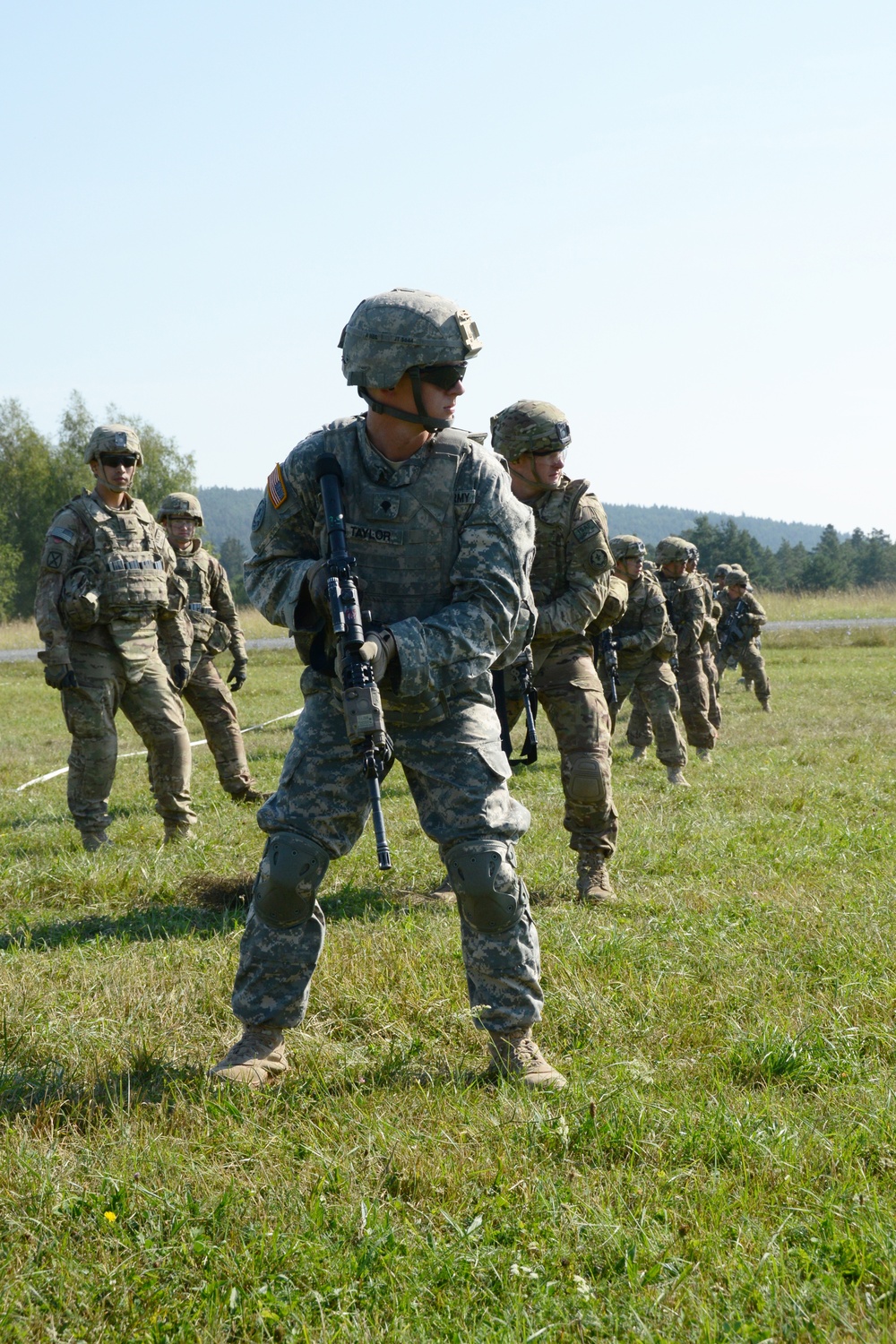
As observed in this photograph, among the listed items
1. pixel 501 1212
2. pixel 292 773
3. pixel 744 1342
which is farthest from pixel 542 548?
pixel 744 1342

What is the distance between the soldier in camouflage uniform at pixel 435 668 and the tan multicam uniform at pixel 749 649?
1361 cm

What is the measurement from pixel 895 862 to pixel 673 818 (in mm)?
2118

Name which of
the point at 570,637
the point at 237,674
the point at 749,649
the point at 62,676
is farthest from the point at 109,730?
the point at 749,649

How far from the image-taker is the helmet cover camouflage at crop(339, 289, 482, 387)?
374 cm

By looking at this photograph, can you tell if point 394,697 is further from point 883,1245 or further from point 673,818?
point 673,818

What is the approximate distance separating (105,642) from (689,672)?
23.0 ft

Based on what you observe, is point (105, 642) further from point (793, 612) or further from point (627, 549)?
point (793, 612)

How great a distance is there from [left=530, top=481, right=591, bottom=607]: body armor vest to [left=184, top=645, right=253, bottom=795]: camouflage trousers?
3966 mm

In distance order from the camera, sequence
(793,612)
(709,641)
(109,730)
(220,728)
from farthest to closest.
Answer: (793,612) < (709,641) < (220,728) < (109,730)

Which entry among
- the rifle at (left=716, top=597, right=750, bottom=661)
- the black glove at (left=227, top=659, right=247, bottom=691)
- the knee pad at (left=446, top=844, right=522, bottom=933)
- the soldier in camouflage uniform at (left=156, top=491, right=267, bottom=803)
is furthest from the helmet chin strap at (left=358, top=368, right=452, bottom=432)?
the rifle at (left=716, top=597, right=750, bottom=661)

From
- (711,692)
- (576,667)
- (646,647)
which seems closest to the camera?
(576,667)

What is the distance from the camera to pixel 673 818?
328 inches

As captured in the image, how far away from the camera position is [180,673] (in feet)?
28.2

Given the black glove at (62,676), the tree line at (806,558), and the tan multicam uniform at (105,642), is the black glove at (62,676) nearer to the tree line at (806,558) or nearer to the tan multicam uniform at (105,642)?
the tan multicam uniform at (105,642)
